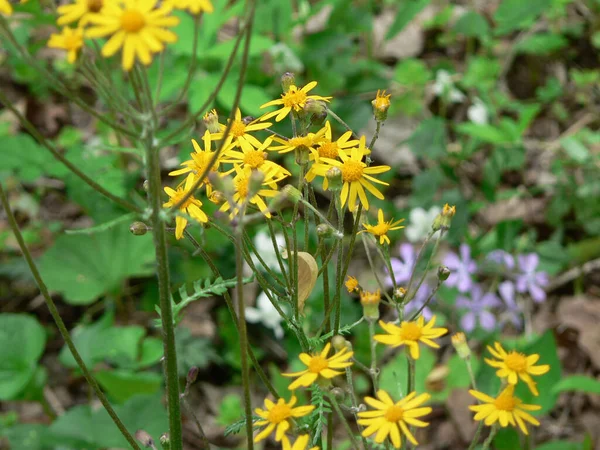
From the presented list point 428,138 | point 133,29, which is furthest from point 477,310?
point 133,29

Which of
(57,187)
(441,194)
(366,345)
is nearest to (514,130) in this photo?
(441,194)

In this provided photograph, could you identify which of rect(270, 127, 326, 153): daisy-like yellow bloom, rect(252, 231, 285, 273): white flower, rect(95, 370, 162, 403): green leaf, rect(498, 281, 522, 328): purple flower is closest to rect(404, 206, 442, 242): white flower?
rect(498, 281, 522, 328): purple flower

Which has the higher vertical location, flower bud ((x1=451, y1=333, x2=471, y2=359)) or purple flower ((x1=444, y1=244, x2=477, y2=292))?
purple flower ((x1=444, y1=244, x2=477, y2=292))

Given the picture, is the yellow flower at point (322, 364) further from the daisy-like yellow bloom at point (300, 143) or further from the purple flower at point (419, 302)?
the purple flower at point (419, 302)

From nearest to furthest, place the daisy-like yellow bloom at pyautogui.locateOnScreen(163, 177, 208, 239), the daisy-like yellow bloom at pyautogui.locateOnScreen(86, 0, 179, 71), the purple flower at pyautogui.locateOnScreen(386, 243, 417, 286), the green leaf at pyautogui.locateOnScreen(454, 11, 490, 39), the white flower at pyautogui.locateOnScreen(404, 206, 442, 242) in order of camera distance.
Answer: the daisy-like yellow bloom at pyautogui.locateOnScreen(86, 0, 179, 71) → the daisy-like yellow bloom at pyautogui.locateOnScreen(163, 177, 208, 239) → the purple flower at pyautogui.locateOnScreen(386, 243, 417, 286) → the white flower at pyautogui.locateOnScreen(404, 206, 442, 242) → the green leaf at pyautogui.locateOnScreen(454, 11, 490, 39)

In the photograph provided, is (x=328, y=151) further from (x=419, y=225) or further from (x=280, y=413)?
(x=419, y=225)

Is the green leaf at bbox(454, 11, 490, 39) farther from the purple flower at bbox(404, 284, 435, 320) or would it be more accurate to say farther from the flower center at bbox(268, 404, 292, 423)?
the flower center at bbox(268, 404, 292, 423)
